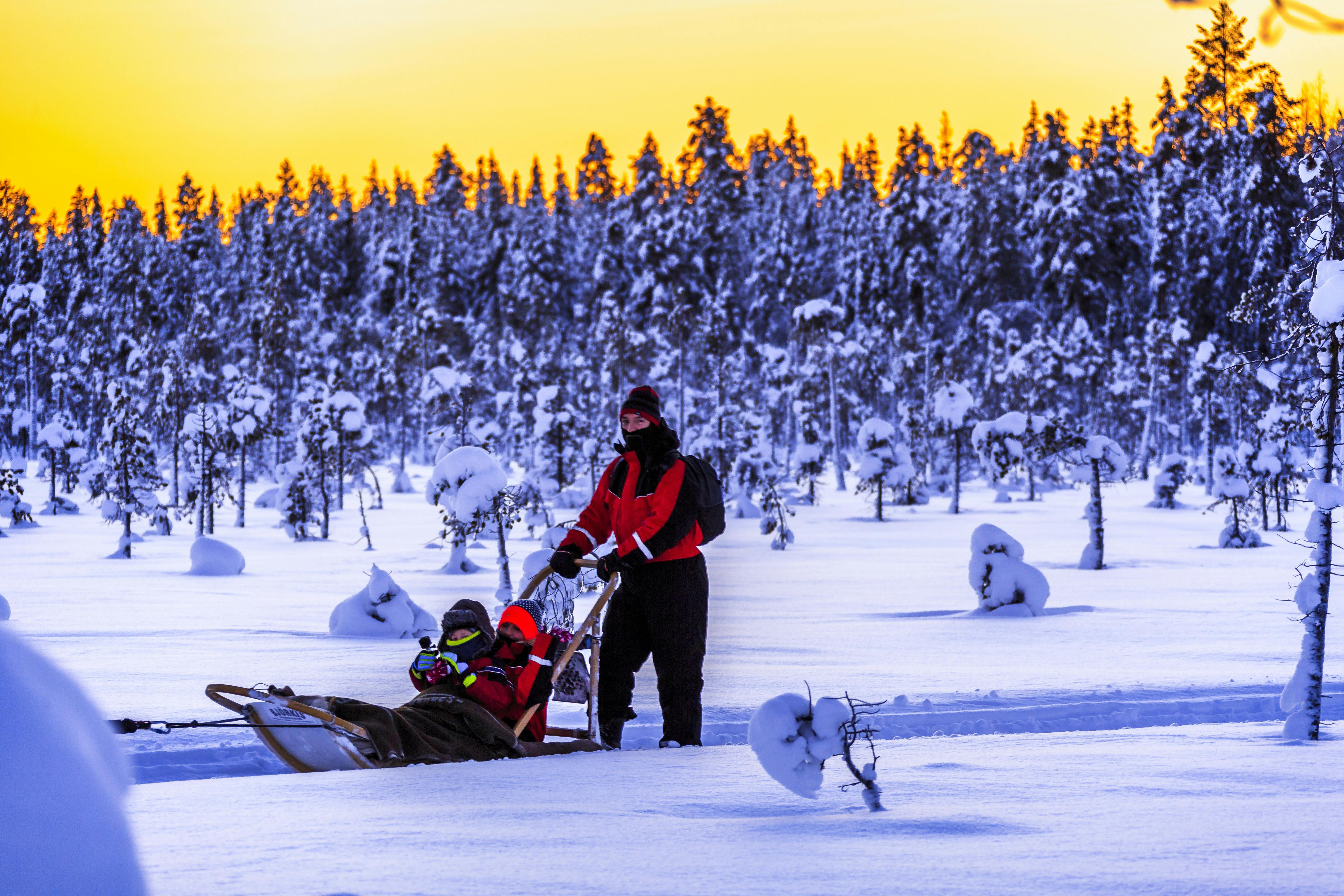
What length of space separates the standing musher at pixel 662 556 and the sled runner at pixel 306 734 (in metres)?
1.24

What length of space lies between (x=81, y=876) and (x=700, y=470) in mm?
3907

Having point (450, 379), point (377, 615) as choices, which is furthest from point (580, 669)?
point (450, 379)

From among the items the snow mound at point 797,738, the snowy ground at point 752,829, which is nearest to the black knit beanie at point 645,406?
the snowy ground at point 752,829

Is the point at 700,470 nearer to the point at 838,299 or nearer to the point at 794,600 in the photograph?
the point at 794,600

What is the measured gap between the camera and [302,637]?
364 inches

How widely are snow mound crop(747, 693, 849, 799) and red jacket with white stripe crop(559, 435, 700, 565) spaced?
5.98 feet

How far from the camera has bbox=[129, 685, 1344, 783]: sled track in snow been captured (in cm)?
521

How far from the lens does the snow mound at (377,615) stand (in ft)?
30.8

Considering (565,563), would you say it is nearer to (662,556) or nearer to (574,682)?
(662,556)

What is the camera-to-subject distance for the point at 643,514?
17.3ft

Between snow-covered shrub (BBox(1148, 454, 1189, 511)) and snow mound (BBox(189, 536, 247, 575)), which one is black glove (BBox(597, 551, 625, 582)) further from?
snow-covered shrub (BBox(1148, 454, 1189, 511))

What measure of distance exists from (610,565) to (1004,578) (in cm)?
679

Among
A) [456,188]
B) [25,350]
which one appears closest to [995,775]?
[25,350]

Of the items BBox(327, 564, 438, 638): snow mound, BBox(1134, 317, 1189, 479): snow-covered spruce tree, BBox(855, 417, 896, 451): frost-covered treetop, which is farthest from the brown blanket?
BBox(1134, 317, 1189, 479): snow-covered spruce tree
